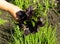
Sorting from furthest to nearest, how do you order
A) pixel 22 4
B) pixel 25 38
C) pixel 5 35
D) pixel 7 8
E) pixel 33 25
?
pixel 22 4, pixel 5 35, pixel 25 38, pixel 7 8, pixel 33 25

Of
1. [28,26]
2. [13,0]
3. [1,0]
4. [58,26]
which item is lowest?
[58,26]

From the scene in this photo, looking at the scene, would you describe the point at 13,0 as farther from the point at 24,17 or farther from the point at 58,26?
the point at 24,17

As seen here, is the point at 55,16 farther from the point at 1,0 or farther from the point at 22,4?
the point at 1,0

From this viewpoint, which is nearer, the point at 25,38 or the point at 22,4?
the point at 25,38

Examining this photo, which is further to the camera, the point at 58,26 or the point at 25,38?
the point at 58,26

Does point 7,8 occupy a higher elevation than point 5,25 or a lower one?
higher

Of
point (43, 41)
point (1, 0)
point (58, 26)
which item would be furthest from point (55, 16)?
point (1, 0)

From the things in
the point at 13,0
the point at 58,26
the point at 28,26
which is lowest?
the point at 58,26

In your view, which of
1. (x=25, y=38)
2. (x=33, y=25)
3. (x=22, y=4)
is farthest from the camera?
(x=22, y=4)

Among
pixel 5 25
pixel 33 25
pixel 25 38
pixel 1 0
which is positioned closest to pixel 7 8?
pixel 1 0
